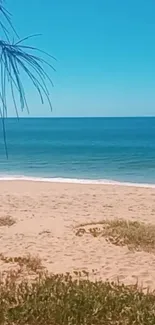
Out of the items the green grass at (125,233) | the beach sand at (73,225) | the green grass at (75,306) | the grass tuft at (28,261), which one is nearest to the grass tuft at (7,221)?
the beach sand at (73,225)

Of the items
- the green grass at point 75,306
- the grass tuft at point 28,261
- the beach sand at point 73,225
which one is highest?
the green grass at point 75,306

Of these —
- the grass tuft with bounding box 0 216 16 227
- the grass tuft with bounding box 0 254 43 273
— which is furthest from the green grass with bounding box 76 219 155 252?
the grass tuft with bounding box 0 254 43 273

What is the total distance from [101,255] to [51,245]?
1407 millimetres

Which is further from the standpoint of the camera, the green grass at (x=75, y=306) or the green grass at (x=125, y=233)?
the green grass at (x=125, y=233)

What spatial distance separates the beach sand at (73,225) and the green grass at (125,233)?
0.76 ft

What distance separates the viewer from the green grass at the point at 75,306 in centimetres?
491

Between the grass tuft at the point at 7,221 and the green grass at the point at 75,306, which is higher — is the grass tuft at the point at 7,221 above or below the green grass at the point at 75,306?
below

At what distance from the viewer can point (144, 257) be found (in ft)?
30.0

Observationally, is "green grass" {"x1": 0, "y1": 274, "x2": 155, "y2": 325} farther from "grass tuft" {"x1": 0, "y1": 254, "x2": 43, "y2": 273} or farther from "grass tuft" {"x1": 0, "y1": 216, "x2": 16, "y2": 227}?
"grass tuft" {"x1": 0, "y1": 216, "x2": 16, "y2": 227}

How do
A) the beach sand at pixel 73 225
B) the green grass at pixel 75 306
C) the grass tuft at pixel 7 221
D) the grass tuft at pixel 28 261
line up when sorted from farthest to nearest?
the grass tuft at pixel 7 221 < the beach sand at pixel 73 225 < the grass tuft at pixel 28 261 < the green grass at pixel 75 306

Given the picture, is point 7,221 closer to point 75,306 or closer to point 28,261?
point 28,261

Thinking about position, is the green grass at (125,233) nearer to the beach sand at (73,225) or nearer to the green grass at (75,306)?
the beach sand at (73,225)

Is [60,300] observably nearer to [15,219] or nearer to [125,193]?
[15,219]

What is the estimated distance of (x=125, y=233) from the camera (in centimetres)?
1065
